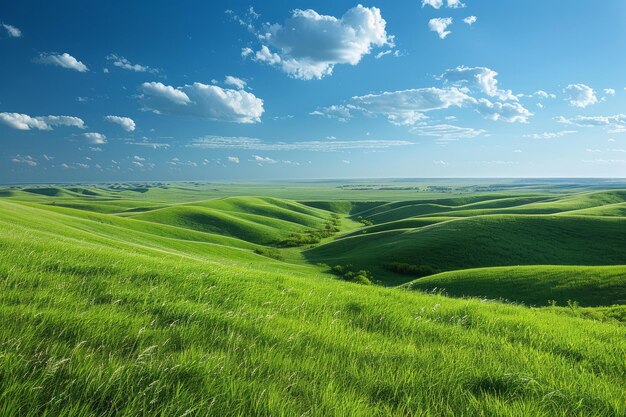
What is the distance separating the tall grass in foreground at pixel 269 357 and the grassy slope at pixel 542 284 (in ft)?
75.9

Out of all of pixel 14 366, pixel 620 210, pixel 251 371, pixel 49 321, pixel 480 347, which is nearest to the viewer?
pixel 14 366

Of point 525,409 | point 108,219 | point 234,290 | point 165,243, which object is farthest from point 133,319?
point 108,219

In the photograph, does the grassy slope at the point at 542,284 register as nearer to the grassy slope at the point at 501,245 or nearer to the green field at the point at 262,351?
the grassy slope at the point at 501,245

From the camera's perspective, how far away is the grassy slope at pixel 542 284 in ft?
93.9

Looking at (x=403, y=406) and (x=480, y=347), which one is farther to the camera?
(x=480, y=347)

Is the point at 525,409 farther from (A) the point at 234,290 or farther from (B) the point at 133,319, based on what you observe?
(A) the point at 234,290

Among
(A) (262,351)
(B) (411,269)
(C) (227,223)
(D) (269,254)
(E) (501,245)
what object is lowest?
(D) (269,254)

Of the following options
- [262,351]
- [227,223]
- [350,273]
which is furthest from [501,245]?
[227,223]

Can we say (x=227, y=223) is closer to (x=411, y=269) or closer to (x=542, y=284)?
(x=411, y=269)

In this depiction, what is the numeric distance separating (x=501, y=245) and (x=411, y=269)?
19508mm

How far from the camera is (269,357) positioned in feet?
14.4

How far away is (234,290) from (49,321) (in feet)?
13.0

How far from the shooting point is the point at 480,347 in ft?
19.1

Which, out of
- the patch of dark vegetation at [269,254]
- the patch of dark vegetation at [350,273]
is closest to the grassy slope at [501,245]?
the patch of dark vegetation at [350,273]
